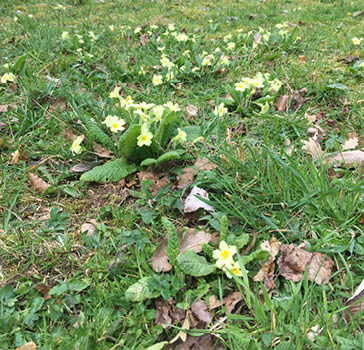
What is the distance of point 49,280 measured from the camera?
1.48 m

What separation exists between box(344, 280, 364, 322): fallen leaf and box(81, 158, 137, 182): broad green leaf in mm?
1319

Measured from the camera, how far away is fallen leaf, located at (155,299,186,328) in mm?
1307

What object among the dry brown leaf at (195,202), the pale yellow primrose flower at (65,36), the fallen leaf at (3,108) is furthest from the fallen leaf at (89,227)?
the pale yellow primrose flower at (65,36)

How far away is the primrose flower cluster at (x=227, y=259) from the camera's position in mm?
1389

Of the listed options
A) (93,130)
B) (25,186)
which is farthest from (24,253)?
(93,130)

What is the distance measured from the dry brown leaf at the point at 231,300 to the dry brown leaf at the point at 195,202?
48 centimetres

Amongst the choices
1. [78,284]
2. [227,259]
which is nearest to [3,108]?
[78,284]

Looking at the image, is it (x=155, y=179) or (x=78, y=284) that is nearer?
(x=78, y=284)

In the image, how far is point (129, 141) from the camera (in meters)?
1.90

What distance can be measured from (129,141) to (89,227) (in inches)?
21.3

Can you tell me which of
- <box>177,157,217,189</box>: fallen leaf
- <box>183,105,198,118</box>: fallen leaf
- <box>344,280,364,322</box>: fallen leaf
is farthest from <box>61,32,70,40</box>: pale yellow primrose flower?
<box>344,280,364,322</box>: fallen leaf

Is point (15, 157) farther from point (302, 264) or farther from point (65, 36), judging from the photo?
point (65, 36)

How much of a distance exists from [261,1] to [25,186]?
213 inches

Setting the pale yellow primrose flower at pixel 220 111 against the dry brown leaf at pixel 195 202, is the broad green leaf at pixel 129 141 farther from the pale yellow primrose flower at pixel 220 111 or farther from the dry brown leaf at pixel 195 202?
the pale yellow primrose flower at pixel 220 111
